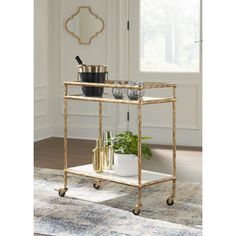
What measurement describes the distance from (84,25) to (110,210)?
355 centimetres

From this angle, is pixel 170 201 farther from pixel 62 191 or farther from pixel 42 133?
pixel 42 133

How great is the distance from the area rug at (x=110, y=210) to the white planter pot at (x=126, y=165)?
22 centimetres

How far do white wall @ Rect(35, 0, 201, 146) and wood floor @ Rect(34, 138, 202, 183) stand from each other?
0.25 m

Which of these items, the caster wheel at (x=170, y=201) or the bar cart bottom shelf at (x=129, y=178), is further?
the caster wheel at (x=170, y=201)

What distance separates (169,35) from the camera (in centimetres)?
603

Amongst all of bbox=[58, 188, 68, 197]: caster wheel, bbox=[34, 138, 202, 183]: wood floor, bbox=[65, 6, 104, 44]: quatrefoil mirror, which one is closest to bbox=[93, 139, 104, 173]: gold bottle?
bbox=[58, 188, 68, 197]: caster wheel

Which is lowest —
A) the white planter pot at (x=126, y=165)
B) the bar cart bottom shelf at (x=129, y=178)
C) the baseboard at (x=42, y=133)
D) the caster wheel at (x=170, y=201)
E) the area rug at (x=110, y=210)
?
the area rug at (x=110, y=210)

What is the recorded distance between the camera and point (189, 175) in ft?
14.9

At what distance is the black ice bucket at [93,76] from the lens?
353 cm

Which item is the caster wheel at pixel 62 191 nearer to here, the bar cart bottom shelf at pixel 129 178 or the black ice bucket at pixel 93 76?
the bar cart bottom shelf at pixel 129 178

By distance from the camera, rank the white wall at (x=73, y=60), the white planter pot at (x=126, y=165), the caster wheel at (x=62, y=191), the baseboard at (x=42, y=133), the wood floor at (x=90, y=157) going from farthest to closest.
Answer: the baseboard at (x=42, y=133) → the white wall at (x=73, y=60) → the wood floor at (x=90, y=157) → the caster wheel at (x=62, y=191) → the white planter pot at (x=126, y=165)

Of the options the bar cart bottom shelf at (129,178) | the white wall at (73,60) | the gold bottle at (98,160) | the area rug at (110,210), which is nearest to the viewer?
the area rug at (110,210)

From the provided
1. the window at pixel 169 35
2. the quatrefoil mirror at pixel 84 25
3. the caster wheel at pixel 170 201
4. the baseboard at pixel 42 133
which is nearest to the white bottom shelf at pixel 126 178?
the caster wheel at pixel 170 201
